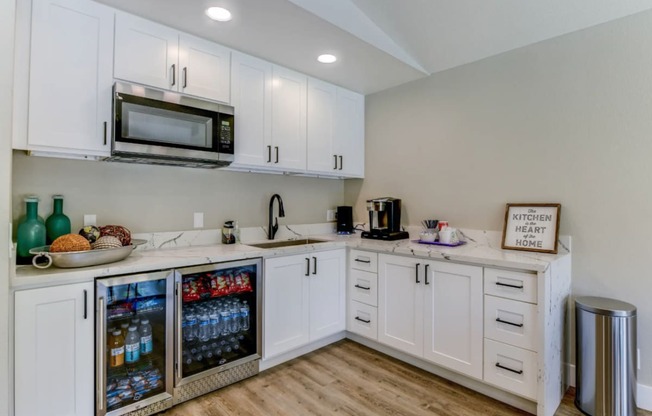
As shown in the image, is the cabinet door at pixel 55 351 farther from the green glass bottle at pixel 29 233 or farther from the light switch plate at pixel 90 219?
the light switch plate at pixel 90 219

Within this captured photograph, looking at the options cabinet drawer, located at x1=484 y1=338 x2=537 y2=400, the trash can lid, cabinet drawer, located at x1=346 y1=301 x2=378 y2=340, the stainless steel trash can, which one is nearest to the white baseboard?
the stainless steel trash can

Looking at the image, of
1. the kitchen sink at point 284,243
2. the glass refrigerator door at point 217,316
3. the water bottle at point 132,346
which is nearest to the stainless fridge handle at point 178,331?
the glass refrigerator door at point 217,316

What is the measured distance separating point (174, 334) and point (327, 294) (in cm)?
120

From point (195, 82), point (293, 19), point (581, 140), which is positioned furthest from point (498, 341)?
point (195, 82)

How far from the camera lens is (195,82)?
7.50ft

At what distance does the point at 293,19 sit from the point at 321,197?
5.99ft

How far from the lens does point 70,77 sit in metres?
1.83

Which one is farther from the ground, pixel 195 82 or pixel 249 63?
pixel 249 63

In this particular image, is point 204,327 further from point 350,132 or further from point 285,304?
point 350,132

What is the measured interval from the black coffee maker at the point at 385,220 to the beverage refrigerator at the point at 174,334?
114 centimetres

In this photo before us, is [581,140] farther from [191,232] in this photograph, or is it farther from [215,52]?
[191,232]

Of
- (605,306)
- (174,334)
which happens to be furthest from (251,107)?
(605,306)

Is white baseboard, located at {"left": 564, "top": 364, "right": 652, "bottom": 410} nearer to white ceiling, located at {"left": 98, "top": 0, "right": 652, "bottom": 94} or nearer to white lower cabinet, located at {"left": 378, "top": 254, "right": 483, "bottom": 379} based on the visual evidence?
white lower cabinet, located at {"left": 378, "top": 254, "right": 483, "bottom": 379}

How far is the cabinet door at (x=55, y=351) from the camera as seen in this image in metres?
1.53
